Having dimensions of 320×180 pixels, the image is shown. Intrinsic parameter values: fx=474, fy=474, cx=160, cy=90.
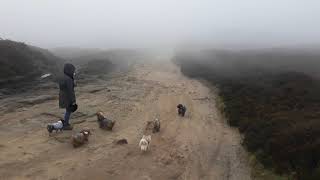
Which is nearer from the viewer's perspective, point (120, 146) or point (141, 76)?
point (120, 146)

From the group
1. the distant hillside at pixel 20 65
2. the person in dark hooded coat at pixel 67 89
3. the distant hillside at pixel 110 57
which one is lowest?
the distant hillside at pixel 110 57

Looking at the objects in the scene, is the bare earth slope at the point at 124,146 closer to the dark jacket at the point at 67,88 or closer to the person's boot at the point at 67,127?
the person's boot at the point at 67,127

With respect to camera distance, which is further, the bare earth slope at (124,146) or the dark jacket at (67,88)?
the dark jacket at (67,88)

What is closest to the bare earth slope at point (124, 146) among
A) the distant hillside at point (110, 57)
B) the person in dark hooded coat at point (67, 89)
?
the person in dark hooded coat at point (67, 89)

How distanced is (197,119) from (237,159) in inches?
197

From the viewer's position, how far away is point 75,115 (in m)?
18.7

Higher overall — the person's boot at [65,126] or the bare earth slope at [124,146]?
the person's boot at [65,126]

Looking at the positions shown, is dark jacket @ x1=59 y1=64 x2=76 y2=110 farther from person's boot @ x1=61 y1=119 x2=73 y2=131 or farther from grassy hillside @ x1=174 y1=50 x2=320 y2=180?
grassy hillside @ x1=174 y1=50 x2=320 y2=180

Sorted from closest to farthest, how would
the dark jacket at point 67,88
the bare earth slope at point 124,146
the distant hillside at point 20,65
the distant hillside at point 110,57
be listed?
1. the bare earth slope at point 124,146
2. the dark jacket at point 67,88
3. the distant hillside at point 20,65
4. the distant hillside at point 110,57

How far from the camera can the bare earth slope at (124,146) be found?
12.5 meters

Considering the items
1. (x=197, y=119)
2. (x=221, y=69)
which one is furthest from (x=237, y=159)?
(x=221, y=69)

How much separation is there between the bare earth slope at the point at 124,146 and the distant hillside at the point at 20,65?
4854 mm

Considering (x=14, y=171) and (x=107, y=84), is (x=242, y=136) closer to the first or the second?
(x=14, y=171)

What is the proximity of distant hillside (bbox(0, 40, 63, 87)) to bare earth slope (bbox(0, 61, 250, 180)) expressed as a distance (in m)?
4.85
